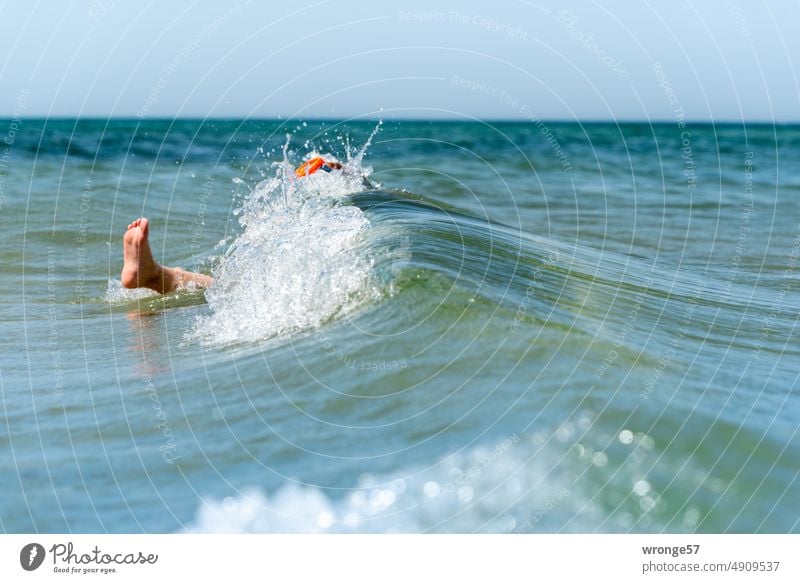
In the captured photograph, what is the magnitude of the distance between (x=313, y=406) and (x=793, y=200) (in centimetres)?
947

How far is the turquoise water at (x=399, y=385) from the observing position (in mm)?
2824

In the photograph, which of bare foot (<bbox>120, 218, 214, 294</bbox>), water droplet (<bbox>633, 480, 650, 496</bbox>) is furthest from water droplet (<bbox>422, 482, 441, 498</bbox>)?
bare foot (<bbox>120, 218, 214, 294</bbox>)

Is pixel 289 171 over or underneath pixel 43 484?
over

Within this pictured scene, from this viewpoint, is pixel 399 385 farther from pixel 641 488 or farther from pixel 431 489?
pixel 641 488

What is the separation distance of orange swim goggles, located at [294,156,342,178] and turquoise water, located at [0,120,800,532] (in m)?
0.10

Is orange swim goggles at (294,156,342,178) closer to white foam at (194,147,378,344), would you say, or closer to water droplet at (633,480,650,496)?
white foam at (194,147,378,344)

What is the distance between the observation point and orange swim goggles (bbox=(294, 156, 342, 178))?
7.29 meters

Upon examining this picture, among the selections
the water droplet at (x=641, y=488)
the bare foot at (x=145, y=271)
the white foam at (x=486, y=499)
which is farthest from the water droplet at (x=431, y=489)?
the bare foot at (x=145, y=271)
